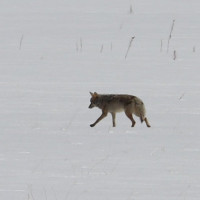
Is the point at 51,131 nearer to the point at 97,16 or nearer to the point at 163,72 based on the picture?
the point at 163,72

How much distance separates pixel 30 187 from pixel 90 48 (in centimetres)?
760

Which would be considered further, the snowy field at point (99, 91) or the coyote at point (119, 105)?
the coyote at point (119, 105)

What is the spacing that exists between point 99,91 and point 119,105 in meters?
1.86

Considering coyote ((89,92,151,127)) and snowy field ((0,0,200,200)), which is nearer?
snowy field ((0,0,200,200))

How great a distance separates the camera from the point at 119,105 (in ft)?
27.5

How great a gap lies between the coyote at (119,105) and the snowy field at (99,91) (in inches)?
4.9

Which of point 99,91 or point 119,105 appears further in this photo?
point 99,91

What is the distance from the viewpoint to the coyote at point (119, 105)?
823 cm

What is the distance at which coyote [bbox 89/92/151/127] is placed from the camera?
27.0 ft

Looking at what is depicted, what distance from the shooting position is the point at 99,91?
10227 millimetres

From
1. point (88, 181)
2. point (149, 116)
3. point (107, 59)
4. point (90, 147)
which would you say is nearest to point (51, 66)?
point (107, 59)

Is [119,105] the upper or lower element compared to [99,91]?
upper

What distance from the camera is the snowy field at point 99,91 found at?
5.91m

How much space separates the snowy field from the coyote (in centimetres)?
12
